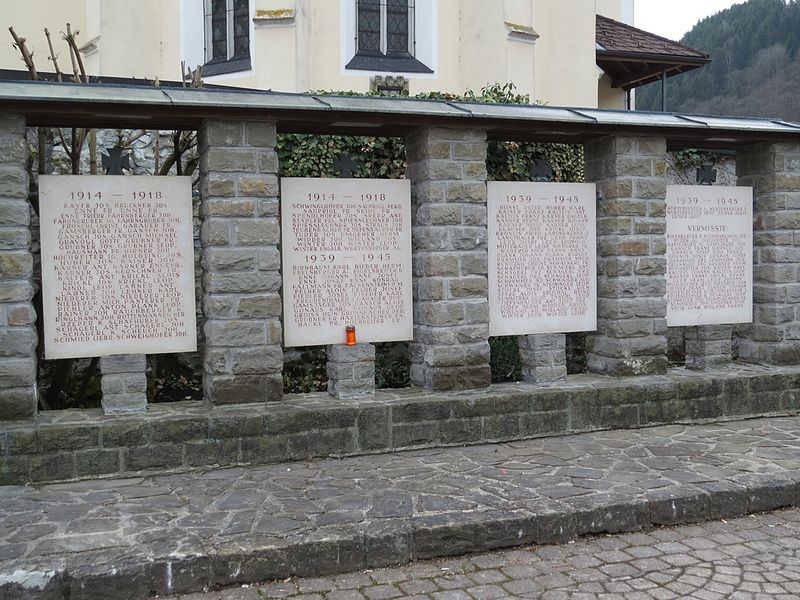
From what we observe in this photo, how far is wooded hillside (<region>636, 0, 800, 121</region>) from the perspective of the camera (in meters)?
37.8

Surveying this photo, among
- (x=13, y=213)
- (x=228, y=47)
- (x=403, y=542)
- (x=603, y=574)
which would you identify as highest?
(x=228, y=47)

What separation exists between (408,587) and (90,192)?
3.76 metres

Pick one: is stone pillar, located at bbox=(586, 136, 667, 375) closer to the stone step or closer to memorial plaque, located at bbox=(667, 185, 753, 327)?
memorial plaque, located at bbox=(667, 185, 753, 327)

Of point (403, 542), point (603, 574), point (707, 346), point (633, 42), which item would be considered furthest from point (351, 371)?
point (633, 42)

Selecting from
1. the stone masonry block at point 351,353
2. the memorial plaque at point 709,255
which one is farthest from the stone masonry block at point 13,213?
the memorial plaque at point 709,255

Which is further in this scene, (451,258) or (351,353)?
(451,258)

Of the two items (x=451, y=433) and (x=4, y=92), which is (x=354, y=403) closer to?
(x=451, y=433)

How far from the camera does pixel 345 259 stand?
270 inches

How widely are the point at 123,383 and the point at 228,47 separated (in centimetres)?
1053

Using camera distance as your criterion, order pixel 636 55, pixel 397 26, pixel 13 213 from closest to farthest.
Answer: pixel 13 213 < pixel 397 26 < pixel 636 55

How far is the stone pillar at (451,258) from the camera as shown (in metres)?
6.96

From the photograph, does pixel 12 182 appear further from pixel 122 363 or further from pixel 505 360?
pixel 505 360

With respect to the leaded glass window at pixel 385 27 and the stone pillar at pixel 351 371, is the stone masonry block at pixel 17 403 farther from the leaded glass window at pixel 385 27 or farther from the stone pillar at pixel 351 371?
the leaded glass window at pixel 385 27

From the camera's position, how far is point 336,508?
5109mm
